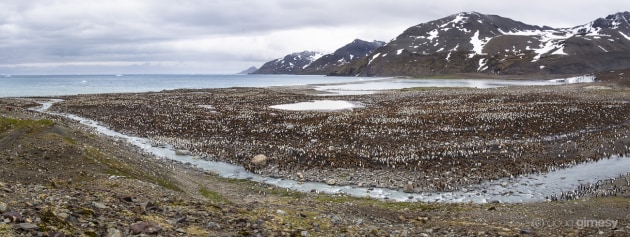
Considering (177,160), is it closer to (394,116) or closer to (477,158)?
(477,158)

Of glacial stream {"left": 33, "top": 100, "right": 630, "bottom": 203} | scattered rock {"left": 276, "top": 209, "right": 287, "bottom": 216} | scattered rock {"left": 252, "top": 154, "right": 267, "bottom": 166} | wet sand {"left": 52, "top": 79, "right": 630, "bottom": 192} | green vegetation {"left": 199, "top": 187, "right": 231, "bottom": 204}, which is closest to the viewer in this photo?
scattered rock {"left": 276, "top": 209, "right": 287, "bottom": 216}

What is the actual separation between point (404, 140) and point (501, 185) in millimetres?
11534

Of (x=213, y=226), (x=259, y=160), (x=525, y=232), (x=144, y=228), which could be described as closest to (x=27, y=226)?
(x=144, y=228)

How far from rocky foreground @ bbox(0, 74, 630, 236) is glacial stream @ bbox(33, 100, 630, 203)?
4.84 feet

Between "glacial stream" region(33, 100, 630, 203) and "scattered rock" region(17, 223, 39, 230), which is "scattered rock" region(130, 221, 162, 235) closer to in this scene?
"scattered rock" region(17, 223, 39, 230)

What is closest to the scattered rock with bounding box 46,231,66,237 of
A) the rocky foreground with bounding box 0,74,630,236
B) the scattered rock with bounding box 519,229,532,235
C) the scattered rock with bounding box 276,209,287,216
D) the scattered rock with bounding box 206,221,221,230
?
the rocky foreground with bounding box 0,74,630,236

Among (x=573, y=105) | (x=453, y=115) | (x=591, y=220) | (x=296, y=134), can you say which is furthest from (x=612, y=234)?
(x=573, y=105)

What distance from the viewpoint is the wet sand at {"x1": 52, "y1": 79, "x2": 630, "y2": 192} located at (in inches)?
953

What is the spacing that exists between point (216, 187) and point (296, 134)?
15.0 meters

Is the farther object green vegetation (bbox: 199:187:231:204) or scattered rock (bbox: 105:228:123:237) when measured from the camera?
green vegetation (bbox: 199:187:231:204)

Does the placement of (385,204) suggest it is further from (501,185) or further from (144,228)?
(144,228)

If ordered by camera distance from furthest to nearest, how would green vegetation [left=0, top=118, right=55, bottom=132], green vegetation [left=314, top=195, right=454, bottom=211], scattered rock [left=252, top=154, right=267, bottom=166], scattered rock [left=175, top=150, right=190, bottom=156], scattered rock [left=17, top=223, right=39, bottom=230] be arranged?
scattered rock [left=175, top=150, right=190, bottom=156], scattered rock [left=252, top=154, right=267, bottom=166], green vegetation [left=0, top=118, right=55, bottom=132], green vegetation [left=314, top=195, right=454, bottom=211], scattered rock [left=17, top=223, right=39, bottom=230]

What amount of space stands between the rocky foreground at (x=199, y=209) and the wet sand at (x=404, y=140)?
4620 mm

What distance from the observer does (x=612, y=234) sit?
1237 centimetres
